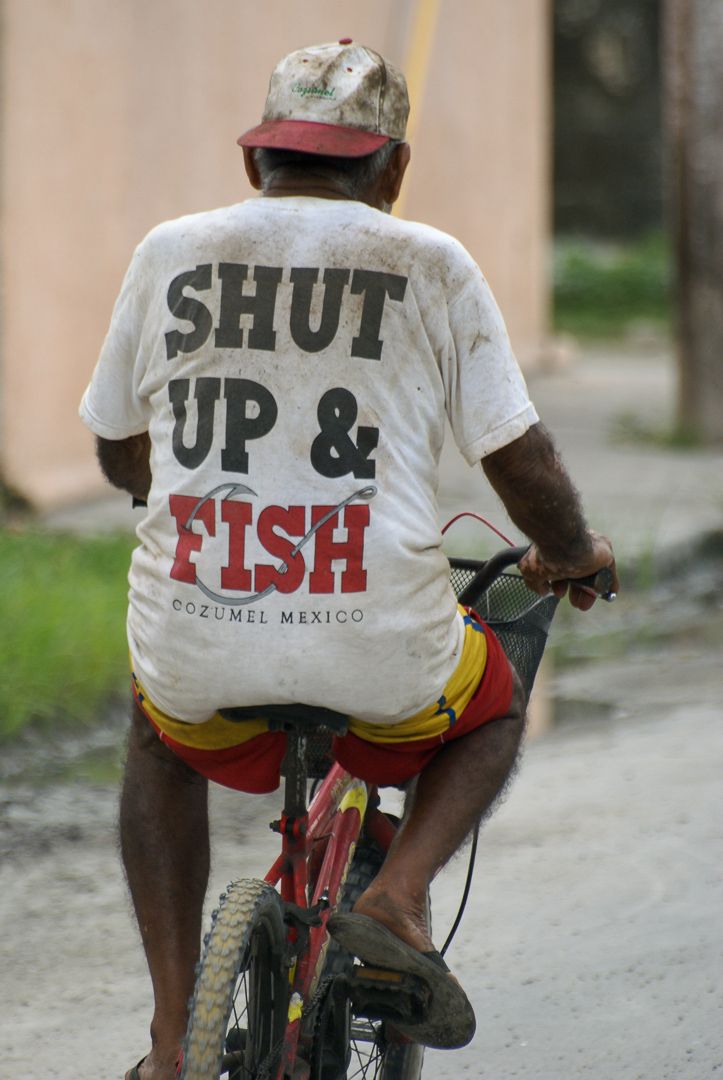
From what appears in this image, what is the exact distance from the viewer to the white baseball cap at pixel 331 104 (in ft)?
8.38

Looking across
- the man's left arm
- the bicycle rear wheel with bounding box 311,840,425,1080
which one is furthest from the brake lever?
the man's left arm

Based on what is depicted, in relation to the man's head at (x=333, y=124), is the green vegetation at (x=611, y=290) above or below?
below

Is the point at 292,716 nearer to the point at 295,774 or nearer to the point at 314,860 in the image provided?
the point at 295,774

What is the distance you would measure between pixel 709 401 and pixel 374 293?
28.8ft

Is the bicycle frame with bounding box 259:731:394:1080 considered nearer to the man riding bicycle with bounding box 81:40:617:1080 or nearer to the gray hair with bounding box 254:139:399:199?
the man riding bicycle with bounding box 81:40:617:1080

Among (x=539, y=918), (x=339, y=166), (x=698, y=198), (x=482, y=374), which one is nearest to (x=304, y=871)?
(x=482, y=374)

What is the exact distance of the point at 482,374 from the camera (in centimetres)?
257

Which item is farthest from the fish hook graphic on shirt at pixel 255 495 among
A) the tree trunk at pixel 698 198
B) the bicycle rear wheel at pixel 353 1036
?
the tree trunk at pixel 698 198

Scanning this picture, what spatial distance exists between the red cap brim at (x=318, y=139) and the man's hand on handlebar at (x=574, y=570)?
2.26 feet

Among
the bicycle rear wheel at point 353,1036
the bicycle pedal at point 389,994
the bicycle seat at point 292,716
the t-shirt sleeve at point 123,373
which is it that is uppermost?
the t-shirt sleeve at point 123,373

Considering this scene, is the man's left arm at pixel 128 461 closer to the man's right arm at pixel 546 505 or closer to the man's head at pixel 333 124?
the man's head at pixel 333 124

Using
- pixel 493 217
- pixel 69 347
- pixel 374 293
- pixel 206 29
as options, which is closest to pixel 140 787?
pixel 374 293

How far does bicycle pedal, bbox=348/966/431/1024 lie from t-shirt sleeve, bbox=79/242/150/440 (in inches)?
37.1

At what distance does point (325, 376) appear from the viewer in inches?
99.0
